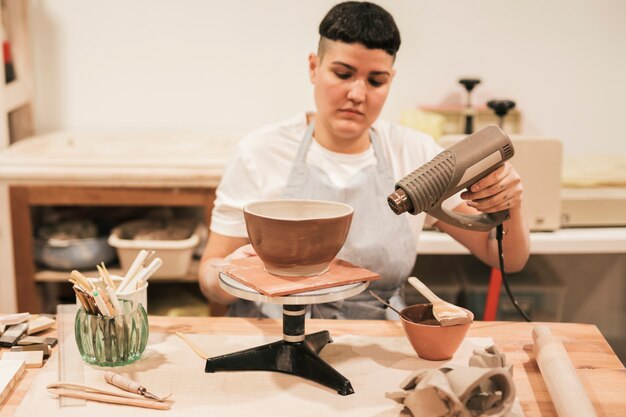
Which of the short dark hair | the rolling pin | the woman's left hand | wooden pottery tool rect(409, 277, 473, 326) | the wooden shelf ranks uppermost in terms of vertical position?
the short dark hair

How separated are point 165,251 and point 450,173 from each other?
1.26 meters

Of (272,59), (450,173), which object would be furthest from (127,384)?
(272,59)

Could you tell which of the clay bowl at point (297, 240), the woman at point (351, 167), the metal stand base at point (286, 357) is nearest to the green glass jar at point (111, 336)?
the metal stand base at point (286, 357)

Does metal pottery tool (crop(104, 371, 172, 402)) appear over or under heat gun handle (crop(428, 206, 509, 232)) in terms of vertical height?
under

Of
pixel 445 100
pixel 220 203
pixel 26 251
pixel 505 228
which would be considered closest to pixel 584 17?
pixel 445 100

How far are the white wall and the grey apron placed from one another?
3.41ft

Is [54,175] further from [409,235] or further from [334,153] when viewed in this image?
[409,235]

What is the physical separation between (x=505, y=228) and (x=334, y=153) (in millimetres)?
445

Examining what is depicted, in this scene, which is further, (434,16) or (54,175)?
(434,16)

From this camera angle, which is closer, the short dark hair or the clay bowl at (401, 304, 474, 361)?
the clay bowl at (401, 304, 474, 361)

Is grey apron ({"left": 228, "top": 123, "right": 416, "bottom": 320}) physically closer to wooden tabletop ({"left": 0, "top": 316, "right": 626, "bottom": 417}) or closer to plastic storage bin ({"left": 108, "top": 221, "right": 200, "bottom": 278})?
wooden tabletop ({"left": 0, "top": 316, "right": 626, "bottom": 417})

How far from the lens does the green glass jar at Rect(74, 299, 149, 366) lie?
116 centimetres

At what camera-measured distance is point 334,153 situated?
1.76 meters

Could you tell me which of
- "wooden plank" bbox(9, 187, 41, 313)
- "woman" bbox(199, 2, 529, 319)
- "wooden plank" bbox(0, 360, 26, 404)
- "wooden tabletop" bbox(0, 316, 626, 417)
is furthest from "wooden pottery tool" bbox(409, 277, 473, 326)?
"wooden plank" bbox(9, 187, 41, 313)
